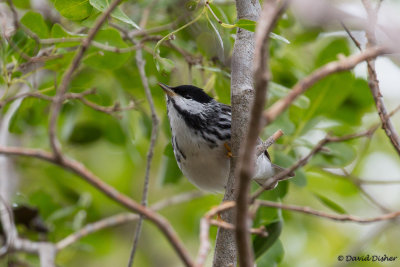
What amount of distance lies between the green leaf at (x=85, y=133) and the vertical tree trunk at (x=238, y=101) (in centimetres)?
188

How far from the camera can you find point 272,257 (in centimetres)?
275

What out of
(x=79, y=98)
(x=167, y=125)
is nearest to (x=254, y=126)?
(x=79, y=98)

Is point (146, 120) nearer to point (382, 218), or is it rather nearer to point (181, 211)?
point (181, 211)

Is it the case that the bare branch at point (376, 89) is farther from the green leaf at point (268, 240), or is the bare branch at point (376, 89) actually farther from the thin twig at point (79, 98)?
the thin twig at point (79, 98)

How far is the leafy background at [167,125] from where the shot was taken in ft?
8.86

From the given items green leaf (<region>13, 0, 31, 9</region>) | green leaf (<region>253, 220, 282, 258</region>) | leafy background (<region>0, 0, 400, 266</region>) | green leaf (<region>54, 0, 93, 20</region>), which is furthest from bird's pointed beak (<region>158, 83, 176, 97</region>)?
green leaf (<region>13, 0, 31, 9</region>)

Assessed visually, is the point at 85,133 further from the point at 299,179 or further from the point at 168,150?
the point at 299,179

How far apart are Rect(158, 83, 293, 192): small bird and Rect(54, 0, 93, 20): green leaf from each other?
0.63 meters

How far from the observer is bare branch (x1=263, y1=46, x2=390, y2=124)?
1.08 meters

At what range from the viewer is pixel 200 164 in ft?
9.54

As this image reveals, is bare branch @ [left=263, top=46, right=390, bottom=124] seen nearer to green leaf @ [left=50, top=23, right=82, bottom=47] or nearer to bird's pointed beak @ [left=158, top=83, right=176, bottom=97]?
green leaf @ [left=50, top=23, right=82, bottom=47]

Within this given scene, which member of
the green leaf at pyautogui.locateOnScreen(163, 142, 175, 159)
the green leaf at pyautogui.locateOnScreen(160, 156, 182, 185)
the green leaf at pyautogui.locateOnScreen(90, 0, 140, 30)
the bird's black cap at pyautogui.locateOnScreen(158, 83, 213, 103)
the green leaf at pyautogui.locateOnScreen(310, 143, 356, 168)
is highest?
the green leaf at pyautogui.locateOnScreen(90, 0, 140, 30)

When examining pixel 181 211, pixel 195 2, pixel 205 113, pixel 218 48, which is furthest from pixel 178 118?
pixel 181 211

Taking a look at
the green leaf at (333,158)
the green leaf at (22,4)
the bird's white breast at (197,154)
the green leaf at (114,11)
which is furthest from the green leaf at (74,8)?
the green leaf at (333,158)
